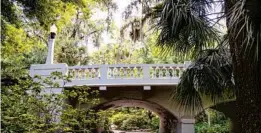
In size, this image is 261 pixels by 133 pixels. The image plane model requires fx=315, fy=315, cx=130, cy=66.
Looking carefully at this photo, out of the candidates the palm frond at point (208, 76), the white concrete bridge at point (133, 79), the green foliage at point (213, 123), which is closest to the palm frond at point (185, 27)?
the palm frond at point (208, 76)

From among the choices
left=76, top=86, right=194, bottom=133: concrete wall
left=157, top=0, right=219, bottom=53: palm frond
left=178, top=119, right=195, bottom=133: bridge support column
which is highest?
left=157, top=0, right=219, bottom=53: palm frond

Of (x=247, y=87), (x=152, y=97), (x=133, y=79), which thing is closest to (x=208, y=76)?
(x=247, y=87)

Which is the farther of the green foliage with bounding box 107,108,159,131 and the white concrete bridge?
the green foliage with bounding box 107,108,159,131

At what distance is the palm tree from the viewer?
169 inches

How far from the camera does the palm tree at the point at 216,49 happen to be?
430 cm

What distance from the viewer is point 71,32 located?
53.4 ft

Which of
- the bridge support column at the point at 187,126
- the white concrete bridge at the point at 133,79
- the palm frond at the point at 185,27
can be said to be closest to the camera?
the palm frond at the point at 185,27

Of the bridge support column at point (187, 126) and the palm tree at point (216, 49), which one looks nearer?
the palm tree at point (216, 49)

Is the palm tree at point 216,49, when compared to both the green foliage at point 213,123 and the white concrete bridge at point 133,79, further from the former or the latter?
the green foliage at point 213,123

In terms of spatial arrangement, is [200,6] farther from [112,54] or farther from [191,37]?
[112,54]

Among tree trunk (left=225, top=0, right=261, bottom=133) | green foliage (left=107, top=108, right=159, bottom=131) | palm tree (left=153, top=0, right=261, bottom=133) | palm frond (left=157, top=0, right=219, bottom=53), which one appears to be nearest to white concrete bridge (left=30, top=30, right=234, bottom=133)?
palm tree (left=153, top=0, right=261, bottom=133)

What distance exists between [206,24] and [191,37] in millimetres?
381

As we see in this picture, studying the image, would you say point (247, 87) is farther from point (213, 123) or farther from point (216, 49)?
point (213, 123)

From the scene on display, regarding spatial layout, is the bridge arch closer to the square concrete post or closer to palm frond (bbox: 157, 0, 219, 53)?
the square concrete post
